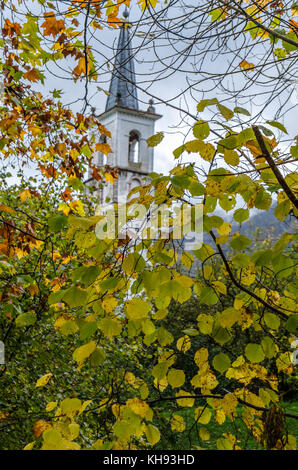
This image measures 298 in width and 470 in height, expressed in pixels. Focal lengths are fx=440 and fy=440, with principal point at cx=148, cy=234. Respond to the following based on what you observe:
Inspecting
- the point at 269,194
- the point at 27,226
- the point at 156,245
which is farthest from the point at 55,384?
the point at 269,194

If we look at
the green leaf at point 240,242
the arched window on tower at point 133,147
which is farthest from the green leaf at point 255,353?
the arched window on tower at point 133,147

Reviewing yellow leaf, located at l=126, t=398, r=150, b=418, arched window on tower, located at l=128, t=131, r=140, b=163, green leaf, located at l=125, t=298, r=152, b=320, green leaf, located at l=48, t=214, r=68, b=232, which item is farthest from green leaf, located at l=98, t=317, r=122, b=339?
arched window on tower, located at l=128, t=131, r=140, b=163

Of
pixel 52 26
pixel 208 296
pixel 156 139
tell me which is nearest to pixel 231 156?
pixel 156 139

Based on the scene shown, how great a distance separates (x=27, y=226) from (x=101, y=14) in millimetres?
1389

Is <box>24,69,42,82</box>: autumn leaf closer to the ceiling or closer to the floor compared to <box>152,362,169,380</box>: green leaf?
closer to the ceiling

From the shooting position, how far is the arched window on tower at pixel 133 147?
19734mm

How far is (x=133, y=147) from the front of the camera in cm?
2073

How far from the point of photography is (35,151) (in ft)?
12.2

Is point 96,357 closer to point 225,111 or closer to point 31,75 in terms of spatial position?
point 225,111

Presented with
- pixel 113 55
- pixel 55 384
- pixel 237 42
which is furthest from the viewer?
pixel 55 384

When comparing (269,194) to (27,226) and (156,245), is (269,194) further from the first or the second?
(27,226)

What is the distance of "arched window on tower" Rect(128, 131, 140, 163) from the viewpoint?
19.7 meters

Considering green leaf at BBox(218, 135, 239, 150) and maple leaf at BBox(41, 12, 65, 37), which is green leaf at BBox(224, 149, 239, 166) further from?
maple leaf at BBox(41, 12, 65, 37)

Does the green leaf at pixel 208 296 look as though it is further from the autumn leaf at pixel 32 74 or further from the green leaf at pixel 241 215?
the autumn leaf at pixel 32 74
